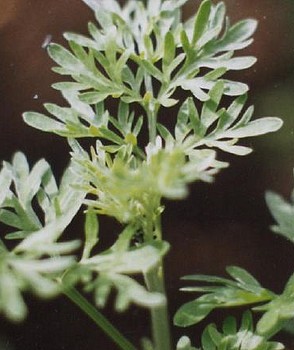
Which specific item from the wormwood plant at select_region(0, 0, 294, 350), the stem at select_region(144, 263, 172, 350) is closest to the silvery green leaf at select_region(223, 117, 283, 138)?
the wormwood plant at select_region(0, 0, 294, 350)

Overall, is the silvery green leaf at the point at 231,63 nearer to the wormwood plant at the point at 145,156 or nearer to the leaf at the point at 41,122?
the wormwood plant at the point at 145,156

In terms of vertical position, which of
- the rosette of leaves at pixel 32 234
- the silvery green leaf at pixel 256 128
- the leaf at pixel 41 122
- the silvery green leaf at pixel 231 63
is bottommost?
the rosette of leaves at pixel 32 234

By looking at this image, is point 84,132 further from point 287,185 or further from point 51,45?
point 287,185

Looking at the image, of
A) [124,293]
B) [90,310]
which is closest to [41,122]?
[90,310]

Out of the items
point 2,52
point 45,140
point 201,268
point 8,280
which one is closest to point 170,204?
point 201,268

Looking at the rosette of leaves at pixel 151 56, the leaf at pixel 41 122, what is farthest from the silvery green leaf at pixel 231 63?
the leaf at pixel 41 122
